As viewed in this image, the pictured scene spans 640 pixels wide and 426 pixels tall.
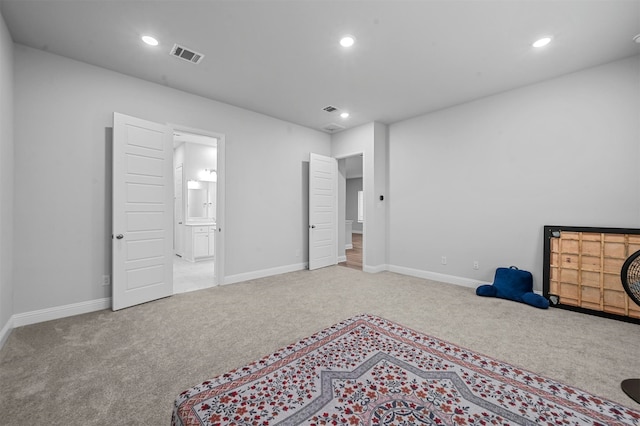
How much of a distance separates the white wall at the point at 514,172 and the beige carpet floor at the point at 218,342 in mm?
965

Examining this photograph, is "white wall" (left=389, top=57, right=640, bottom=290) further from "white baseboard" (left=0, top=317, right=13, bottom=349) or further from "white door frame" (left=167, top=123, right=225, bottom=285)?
"white baseboard" (left=0, top=317, right=13, bottom=349)

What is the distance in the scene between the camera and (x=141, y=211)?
11.2ft

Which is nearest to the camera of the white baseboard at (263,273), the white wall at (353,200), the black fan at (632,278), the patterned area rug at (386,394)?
the patterned area rug at (386,394)

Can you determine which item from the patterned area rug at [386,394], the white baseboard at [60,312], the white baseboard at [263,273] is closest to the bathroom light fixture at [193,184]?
the white baseboard at [263,273]

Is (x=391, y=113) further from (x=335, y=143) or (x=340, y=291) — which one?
(x=340, y=291)

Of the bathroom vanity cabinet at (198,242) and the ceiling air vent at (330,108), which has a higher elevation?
the ceiling air vent at (330,108)

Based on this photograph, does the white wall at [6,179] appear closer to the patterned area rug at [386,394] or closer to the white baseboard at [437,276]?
the patterned area rug at [386,394]

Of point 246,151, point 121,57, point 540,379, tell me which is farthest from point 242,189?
point 540,379

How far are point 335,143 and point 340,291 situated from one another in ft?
10.9

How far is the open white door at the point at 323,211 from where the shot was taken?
5.42 metres

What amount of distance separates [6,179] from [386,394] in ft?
12.2

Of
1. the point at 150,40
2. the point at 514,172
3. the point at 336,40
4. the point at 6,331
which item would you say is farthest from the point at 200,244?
the point at 514,172

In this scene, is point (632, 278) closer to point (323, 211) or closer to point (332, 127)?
point (323, 211)

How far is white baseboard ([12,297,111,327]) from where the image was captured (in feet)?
9.19
